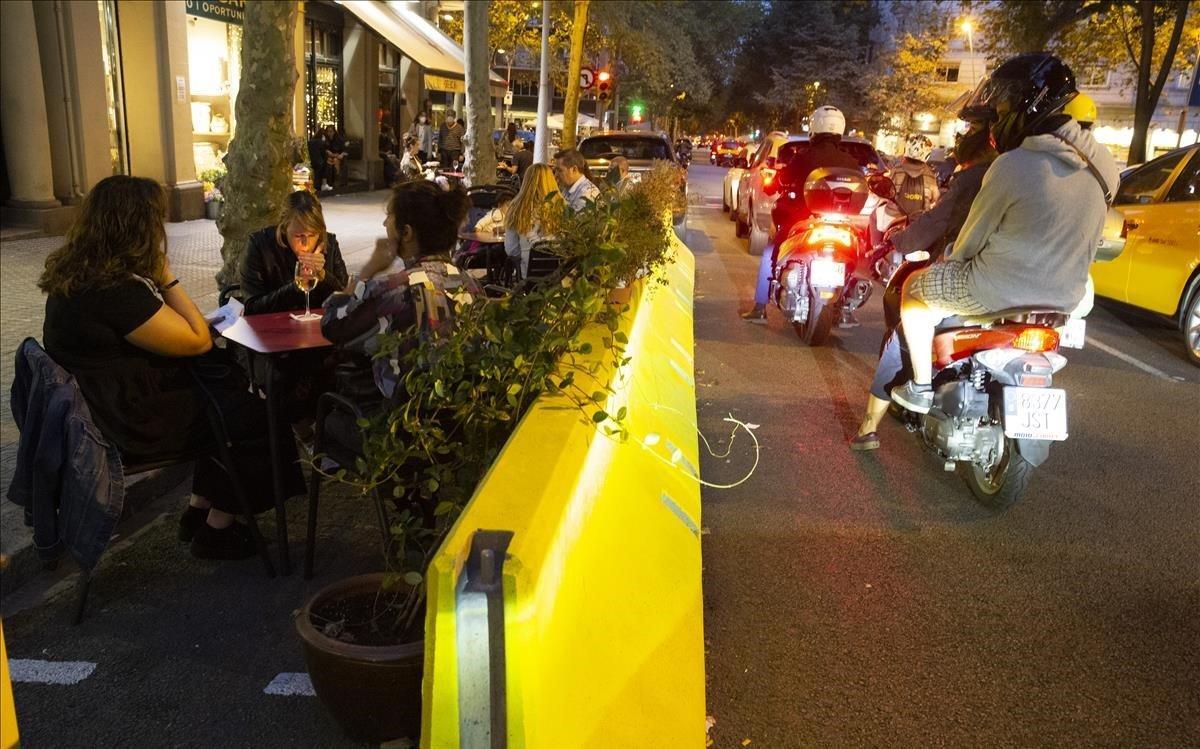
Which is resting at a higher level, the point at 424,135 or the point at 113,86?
the point at 113,86

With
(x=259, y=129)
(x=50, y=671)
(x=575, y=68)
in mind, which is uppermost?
(x=575, y=68)

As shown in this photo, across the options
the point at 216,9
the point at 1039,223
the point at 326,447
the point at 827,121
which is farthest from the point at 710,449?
the point at 216,9

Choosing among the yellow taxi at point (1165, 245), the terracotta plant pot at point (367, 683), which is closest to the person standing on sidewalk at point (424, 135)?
the yellow taxi at point (1165, 245)

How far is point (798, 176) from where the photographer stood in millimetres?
8914

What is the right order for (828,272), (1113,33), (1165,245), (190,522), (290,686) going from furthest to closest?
(1113,33), (1165,245), (828,272), (190,522), (290,686)

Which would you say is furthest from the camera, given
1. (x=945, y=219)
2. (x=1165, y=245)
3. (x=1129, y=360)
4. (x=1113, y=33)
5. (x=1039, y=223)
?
(x=1113, y=33)

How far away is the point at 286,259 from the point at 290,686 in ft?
9.19

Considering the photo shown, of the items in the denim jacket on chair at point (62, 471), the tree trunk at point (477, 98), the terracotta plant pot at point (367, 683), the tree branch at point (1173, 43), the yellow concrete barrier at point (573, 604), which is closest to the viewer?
the yellow concrete barrier at point (573, 604)

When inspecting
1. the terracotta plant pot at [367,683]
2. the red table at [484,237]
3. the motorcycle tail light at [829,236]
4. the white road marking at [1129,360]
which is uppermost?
the motorcycle tail light at [829,236]

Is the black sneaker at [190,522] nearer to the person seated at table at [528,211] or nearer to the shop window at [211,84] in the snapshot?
the person seated at table at [528,211]

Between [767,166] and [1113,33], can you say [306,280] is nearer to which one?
[767,166]

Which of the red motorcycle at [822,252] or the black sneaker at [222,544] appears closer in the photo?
the black sneaker at [222,544]

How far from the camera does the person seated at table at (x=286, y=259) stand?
5090 mm

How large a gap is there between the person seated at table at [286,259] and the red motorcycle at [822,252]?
13.6 ft
